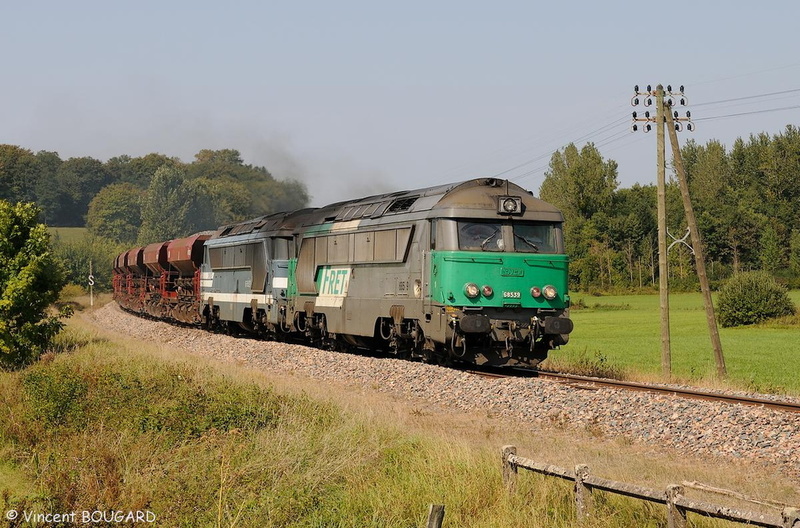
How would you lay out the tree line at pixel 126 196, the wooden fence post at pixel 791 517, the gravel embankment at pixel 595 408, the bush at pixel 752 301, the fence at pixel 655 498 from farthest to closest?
the tree line at pixel 126 196 → the bush at pixel 752 301 → the gravel embankment at pixel 595 408 → the fence at pixel 655 498 → the wooden fence post at pixel 791 517

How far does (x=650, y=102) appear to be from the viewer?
2589cm

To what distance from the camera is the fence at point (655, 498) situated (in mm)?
6867

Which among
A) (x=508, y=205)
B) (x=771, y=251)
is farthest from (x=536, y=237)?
(x=771, y=251)

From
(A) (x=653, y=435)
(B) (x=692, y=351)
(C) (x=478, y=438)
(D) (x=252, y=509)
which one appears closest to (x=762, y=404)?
(A) (x=653, y=435)

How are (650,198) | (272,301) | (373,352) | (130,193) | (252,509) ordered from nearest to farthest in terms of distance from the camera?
(252,509)
(373,352)
(272,301)
(650,198)
(130,193)

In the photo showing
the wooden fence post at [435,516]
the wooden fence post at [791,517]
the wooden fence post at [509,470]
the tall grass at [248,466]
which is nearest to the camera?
the wooden fence post at [791,517]

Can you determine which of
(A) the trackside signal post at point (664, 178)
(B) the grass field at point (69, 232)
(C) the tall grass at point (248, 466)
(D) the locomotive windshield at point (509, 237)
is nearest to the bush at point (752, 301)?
(A) the trackside signal post at point (664, 178)

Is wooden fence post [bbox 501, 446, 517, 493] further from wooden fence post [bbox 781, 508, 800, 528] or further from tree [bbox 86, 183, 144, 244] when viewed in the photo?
tree [bbox 86, 183, 144, 244]

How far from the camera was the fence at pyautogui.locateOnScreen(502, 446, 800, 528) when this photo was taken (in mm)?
6867

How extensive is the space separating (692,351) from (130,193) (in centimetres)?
10424

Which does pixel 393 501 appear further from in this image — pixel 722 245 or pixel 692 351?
pixel 722 245

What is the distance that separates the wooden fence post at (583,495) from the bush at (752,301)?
158 feet

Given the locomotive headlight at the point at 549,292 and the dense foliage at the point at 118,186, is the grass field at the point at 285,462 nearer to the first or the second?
the locomotive headlight at the point at 549,292

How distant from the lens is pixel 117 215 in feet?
405
